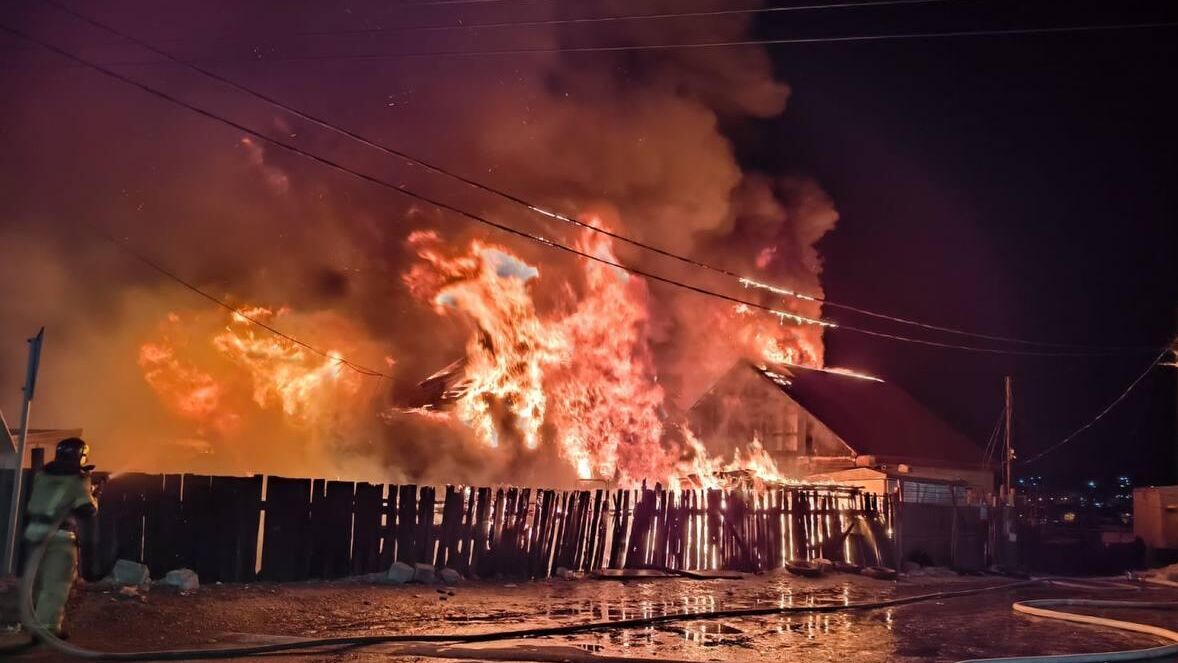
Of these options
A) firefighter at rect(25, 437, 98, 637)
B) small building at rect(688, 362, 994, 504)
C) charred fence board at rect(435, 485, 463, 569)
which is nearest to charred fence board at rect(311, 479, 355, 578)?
charred fence board at rect(435, 485, 463, 569)

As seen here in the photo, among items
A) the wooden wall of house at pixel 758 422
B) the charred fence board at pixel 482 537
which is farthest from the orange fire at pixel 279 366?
the charred fence board at pixel 482 537

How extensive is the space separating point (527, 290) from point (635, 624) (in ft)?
52.1

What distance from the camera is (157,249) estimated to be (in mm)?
25422

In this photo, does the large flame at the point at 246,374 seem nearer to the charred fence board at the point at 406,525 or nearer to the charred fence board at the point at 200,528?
the charred fence board at the point at 406,525

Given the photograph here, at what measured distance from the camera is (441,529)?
13.7 m

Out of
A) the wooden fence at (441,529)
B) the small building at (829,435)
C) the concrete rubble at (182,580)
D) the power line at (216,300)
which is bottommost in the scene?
the concrete rubble at (182,580)

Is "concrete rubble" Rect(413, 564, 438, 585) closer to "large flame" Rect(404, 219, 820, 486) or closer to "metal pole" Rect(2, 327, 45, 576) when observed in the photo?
"metal pole" Rect(2, 327, 45, 576)

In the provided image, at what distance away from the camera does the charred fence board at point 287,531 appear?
12.1m

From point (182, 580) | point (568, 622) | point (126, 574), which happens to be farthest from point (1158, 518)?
point (126, 574)

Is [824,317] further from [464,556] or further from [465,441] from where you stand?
[464,556]

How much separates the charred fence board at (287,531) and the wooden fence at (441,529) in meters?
0.01

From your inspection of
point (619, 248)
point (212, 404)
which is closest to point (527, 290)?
point (619, 248)

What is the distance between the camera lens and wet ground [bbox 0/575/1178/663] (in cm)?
855

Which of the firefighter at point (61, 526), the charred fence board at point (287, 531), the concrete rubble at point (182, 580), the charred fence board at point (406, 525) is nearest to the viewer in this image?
the firefighter at point (61, 526)
